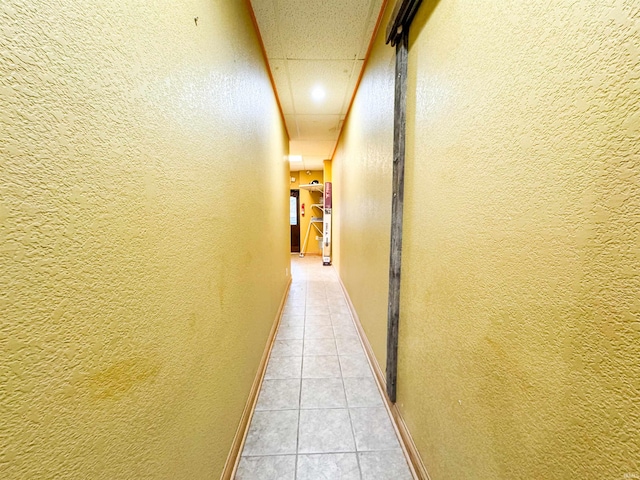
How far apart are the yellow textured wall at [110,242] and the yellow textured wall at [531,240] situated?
3.13ft

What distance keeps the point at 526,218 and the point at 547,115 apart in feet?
0.78

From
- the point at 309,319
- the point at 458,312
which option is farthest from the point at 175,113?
the point at 309,319

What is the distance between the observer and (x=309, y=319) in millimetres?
3111

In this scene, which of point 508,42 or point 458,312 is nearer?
point 508,42

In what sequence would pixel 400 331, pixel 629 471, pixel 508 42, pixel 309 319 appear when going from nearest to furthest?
pixel 629 471, pixel 508 42, pixel 400 331, pixel 309 319

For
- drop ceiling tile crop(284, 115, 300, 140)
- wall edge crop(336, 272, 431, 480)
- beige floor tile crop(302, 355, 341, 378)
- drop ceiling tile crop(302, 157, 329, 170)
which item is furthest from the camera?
drop ceiling tile crop(302, 157, 329, 170)

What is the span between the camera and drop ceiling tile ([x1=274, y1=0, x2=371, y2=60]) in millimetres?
1703

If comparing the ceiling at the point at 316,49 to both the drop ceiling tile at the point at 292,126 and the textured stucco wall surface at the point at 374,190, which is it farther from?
the textured stucco wall surface at the point at 374,190

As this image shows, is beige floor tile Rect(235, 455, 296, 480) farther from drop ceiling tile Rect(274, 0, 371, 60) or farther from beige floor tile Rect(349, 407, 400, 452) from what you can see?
drop ceiling tile Rect(274, 0, 371, 60)

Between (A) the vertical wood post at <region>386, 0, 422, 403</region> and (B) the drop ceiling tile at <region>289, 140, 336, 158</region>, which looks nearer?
(A) the vertical wood post at <region>386, 0, 422, 403</region>

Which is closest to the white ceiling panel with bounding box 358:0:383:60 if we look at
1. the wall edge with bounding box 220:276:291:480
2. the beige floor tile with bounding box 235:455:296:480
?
the wall edge with bounding box 220:276:291:480

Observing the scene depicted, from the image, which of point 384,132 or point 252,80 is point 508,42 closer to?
point 384,132

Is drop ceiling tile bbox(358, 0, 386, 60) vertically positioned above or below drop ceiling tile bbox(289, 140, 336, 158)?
above

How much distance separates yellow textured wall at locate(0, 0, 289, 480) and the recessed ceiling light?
188cm
